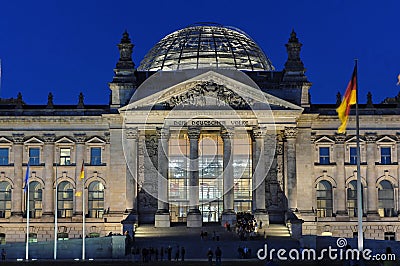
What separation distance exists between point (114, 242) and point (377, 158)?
1337 inches

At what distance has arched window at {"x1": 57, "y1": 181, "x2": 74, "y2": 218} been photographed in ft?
293

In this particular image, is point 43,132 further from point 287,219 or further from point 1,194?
point 287,219

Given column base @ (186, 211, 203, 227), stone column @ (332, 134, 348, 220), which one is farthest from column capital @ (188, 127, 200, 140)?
stone column @ (332, 134, 348, 220)

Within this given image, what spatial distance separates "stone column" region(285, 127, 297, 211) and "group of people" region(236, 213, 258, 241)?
26.7 feet

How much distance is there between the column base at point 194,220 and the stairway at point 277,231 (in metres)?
6.92

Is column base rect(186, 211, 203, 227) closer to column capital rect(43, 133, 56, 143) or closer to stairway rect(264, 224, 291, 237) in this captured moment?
stairway rect(264, 224, 291, 237)

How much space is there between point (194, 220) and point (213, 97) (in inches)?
502

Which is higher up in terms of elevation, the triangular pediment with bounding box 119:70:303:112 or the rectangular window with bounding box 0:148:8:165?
the triangular pediment with bounding box 119:70:303:112

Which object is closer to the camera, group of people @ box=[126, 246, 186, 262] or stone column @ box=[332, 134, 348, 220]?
group of people @ box=[126, 246, 186, 262]

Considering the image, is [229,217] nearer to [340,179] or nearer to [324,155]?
[324,155]

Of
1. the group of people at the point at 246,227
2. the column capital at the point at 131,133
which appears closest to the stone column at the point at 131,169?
the column capital at the point at 131,133

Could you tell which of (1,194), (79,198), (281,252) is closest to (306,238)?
(281,252)

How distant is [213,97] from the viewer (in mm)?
83438

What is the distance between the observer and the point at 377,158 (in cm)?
8931
